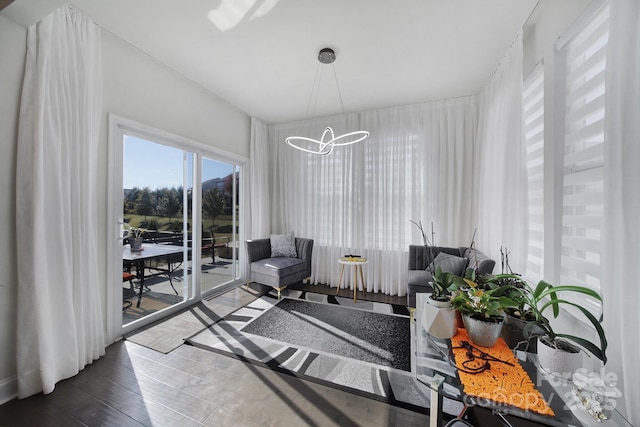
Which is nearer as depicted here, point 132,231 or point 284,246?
point 132,231

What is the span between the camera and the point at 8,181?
1.68m

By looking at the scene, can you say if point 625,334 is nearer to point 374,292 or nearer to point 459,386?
point 459,386

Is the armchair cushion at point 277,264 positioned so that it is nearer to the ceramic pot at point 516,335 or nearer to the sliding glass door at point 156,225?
the sliding glass door at point 156,225

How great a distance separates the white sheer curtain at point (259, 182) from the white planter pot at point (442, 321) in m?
3.53

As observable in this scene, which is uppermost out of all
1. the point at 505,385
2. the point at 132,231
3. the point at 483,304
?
the point at 132,231

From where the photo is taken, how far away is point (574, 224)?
1.49 m

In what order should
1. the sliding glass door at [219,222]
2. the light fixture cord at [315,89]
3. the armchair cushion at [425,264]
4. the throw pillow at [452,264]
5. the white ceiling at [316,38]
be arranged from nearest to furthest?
the white ceiling at [316,38] < the armchair cushion at [425,264] < the throw pillow at [452,264] < the light fixture cord at [315,89] < the sliding glass door at [219,222]

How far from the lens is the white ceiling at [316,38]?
194 centimetres

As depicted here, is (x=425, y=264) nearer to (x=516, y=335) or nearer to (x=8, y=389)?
(x=516, y=335)

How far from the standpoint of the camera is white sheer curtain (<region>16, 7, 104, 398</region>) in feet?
5.48

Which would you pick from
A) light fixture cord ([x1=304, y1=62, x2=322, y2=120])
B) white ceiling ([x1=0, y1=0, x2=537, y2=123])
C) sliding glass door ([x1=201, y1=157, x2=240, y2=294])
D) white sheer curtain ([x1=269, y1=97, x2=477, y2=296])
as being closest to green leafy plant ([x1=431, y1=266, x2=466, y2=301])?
white ceiling ([x1=0, y1=0, x2=537, y2=123])

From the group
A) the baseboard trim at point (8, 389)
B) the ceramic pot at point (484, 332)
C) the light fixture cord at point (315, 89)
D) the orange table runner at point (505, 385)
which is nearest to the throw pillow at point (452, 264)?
the ceramic pot at point (484, 332)

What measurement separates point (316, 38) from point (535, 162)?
7.49 feet

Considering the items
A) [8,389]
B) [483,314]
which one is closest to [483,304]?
[483,314]
